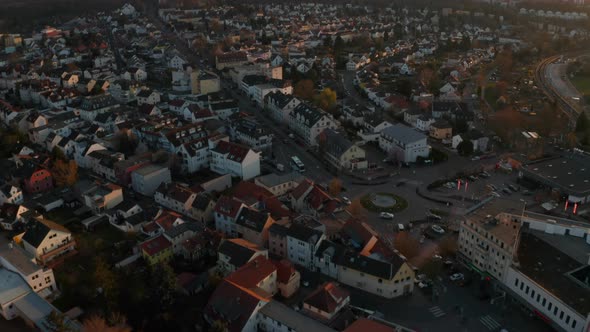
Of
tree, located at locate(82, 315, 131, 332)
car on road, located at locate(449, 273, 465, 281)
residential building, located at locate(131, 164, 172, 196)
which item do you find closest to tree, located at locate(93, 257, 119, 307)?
tree, located at locate(82, 315, 131, 332)

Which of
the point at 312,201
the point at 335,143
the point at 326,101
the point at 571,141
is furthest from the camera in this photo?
the point at 326,101

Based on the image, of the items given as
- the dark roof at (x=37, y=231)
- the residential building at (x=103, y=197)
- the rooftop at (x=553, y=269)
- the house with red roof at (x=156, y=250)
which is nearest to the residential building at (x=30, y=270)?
the dark roof at (x=37, y=231)

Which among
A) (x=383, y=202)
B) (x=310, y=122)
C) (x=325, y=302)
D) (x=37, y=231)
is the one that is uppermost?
(x=310, y=122)

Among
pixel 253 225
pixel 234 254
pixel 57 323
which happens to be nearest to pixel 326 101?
pixel 253 225

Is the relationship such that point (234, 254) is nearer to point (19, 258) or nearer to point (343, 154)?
point (19, 258)

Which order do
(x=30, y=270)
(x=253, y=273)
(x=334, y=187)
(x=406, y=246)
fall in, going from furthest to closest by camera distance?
(x=334, y=187)
(x=406, y=246)
(x=30, y=270)
(x=253, y=273)

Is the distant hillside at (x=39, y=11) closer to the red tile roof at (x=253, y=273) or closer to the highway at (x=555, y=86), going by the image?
the highway at (x=555, y=86)

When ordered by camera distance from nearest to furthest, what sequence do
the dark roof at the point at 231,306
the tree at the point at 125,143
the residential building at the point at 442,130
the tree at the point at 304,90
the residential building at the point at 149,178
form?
1. the dark roof at the point at 231,306
2. the residential building at the point at 149,178
3. the tree at the point at 125,143
4. the residential building at the point at 442,130
5. the tree at the point at 304,90
